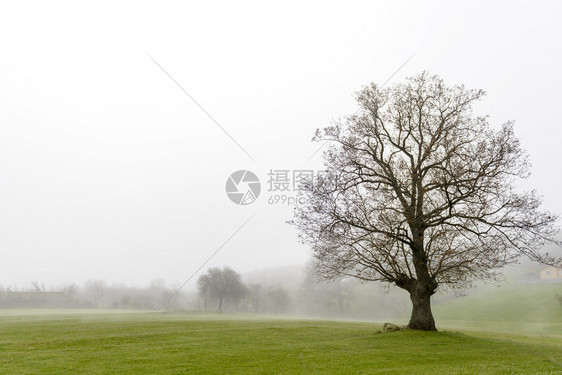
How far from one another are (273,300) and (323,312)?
1568 cm

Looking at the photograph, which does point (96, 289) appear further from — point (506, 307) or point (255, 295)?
point (506, 307)

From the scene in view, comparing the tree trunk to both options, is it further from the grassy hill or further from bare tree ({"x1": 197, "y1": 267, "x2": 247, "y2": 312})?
bare tree ({"x1": 197, "y1": 267, "x2": 247, "y2": 312})

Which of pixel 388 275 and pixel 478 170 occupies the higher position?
pixel 478 170

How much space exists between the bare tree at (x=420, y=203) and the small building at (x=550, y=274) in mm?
97023

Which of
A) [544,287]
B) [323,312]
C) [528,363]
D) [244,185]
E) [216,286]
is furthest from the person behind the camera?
[544,287]

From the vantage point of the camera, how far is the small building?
100812 mm

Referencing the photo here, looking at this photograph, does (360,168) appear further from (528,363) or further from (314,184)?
(528,363)

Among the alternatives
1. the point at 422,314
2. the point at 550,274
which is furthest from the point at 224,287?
the point at 550,274

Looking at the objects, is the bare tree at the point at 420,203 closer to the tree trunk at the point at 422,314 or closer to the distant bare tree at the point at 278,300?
the tree trunk at the point at 422,314

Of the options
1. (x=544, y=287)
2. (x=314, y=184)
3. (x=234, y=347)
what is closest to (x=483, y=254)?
(x=314, y=184)

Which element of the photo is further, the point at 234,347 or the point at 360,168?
the point at 360,168

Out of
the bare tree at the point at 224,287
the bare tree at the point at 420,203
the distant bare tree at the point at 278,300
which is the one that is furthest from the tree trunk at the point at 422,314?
the distant bare tree at the point at 278,300

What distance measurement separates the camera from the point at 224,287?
7050 centimetres

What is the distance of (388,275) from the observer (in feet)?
91.5
